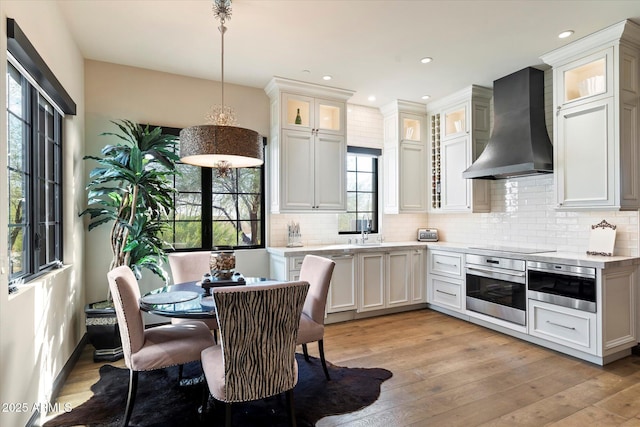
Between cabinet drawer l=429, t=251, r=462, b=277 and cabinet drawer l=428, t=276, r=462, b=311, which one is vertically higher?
cabinet drawer l=429, t=251, r=462, b=277

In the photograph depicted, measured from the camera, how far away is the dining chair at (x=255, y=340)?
72.7 inches

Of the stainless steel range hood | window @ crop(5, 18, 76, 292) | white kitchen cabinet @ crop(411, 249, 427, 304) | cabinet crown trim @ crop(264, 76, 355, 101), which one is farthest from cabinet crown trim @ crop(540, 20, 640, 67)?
window @ crop(5, 18, 76, 292)

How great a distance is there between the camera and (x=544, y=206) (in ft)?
13.5

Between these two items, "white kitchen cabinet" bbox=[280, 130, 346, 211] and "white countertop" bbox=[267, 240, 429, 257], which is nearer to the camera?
"white countertop" bbox=[267, 240, 429, 257]

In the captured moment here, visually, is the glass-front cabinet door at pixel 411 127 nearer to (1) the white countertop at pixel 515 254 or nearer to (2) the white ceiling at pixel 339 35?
(2) the white ceiling at pixel 339 35

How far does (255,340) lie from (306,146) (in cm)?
301

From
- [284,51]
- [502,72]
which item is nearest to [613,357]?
[502,72]

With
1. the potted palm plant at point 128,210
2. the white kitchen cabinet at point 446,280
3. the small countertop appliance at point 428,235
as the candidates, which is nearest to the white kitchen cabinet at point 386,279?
the white kitchen cabinet at point 446,280

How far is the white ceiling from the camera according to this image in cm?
282

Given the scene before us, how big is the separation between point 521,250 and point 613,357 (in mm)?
1237

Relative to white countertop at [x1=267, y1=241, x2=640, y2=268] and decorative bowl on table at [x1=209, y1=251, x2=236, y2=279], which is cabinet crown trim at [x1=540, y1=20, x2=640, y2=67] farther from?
decorative bowl on table at [x1=209, y1=251, x2=236, y2=279]

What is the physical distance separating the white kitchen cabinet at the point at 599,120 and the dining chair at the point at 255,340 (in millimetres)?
3086

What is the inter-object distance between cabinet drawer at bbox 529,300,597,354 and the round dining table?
2966 mm

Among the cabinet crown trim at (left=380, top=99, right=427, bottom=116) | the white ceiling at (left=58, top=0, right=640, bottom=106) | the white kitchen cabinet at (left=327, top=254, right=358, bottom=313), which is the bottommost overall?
the white kitchen cabinet at (left=327, top=254, right=358, bottom=313)
